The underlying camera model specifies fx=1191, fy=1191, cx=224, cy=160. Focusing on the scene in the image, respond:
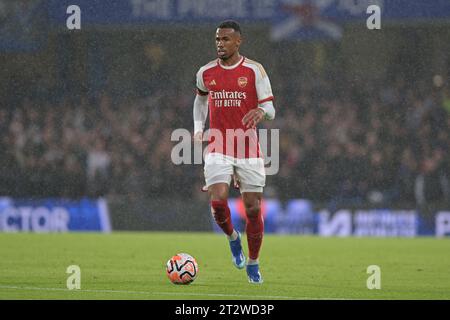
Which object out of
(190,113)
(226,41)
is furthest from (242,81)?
(190,113)

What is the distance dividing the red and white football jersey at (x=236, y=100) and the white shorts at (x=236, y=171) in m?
0.06

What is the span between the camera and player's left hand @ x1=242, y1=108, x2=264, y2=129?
36.2 ft

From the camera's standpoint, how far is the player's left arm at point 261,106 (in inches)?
435

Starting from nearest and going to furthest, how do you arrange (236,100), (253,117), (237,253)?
(253,117) → (236,100) → (237,253)

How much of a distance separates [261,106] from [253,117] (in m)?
0.31

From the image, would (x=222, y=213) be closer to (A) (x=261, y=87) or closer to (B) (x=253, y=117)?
(B) (x=253, y=117)

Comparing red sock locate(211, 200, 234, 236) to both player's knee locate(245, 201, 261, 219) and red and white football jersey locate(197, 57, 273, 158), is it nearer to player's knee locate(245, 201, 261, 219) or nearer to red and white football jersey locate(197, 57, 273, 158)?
player's knee locate(245, 201, 261, 219)

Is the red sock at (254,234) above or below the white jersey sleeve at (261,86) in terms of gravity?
below

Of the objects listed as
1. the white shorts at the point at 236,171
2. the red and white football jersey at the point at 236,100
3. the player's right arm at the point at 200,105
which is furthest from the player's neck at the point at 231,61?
the white shorts at the point at 236,171

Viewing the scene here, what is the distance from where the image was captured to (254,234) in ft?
36.9

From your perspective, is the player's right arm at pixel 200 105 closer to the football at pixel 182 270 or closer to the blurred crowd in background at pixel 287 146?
the football at pixel 182 270

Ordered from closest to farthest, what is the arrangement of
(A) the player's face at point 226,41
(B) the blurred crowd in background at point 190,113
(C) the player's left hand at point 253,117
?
(C) the player's left hand at point 253,117
(A) the player's face at point 226,41
(B) the blurred crowd in background at point 190,113

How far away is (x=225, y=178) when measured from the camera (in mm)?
11305
